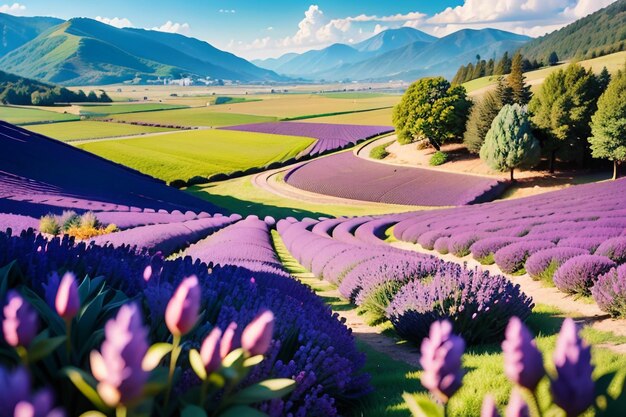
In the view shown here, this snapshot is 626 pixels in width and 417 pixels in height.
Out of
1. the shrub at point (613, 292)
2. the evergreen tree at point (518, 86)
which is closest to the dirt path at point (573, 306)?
the shrub at point (613, 292)

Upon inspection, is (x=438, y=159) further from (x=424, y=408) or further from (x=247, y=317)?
(x=424, y=408)

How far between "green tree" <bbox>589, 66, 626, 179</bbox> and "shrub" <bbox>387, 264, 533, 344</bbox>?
36.8m

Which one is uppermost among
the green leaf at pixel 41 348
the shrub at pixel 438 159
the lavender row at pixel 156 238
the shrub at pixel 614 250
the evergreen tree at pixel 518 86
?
the evergreen tree at pixel 518 86

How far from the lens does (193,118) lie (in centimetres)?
10738

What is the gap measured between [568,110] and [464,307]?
41171mm

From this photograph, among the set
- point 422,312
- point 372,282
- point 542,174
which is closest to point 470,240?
point 372,282

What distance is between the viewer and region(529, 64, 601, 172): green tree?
4031 cm

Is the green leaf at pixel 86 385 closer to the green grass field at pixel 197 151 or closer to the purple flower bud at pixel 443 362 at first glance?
the purple flower bud at pixel 443 362

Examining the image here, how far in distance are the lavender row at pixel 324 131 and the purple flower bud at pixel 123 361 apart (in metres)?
62.5

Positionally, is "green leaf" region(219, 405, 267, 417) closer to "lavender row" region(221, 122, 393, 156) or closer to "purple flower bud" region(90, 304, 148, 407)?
"purple flower bud" region(90, 304, 148, 407)

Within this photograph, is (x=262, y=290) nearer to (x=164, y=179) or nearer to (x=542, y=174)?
(x=542, y=174)

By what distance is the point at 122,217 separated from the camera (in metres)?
17.0

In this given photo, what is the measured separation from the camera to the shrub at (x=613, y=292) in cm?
586

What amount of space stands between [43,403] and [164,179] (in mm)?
49820
